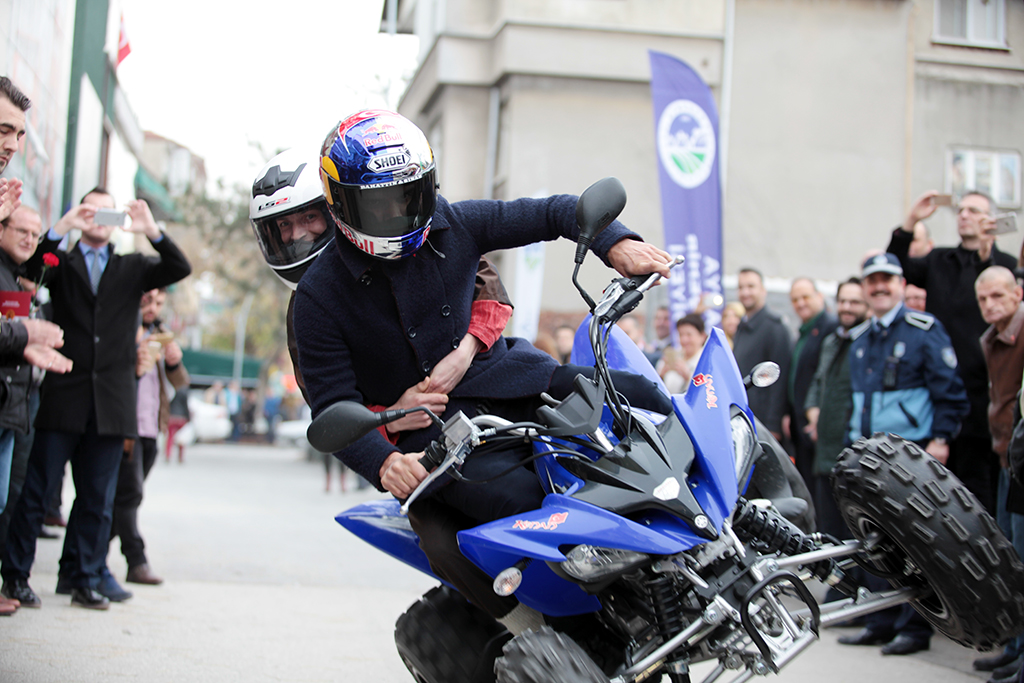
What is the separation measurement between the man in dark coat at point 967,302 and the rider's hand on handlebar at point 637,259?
3.59 meters

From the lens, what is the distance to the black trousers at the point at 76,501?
561 cm

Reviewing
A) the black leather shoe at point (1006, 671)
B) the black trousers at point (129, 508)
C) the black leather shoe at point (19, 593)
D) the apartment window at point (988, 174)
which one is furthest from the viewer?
the apartment window at point (988, 174)

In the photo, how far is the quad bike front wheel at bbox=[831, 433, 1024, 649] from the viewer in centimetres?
277

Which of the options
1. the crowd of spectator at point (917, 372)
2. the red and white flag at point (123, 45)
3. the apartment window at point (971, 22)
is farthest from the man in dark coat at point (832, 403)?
the red and white flag at point (123, 45)

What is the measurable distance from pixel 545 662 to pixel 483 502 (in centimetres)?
61

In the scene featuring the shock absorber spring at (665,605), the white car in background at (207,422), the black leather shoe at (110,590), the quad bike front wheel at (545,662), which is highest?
the shock absorber spring at (665,605)

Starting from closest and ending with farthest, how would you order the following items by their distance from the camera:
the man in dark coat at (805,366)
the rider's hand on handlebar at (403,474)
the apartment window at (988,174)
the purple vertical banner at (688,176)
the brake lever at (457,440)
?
the brake lever at (457,440)
the rider's hand on handlebar at (403,474)
the man in dark coat at (805,366)
the purple vertical banner at (688,176)
the apartment window at (988,174)

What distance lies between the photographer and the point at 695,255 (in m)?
11.0

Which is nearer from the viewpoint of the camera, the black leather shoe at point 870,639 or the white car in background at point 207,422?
the black leather shoe at point 870,639

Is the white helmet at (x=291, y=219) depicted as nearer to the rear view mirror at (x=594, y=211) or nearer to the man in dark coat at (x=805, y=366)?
the rear view mirror at (x=594, y=211)

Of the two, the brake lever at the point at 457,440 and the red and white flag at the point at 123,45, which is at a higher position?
the red and white flag at the point at 123,45

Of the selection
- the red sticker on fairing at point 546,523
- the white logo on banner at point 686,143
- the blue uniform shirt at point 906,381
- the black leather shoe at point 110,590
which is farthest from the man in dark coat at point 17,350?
the white logo on banner at point 686,143

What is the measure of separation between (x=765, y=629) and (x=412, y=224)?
165 cm

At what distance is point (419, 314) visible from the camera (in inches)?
131
